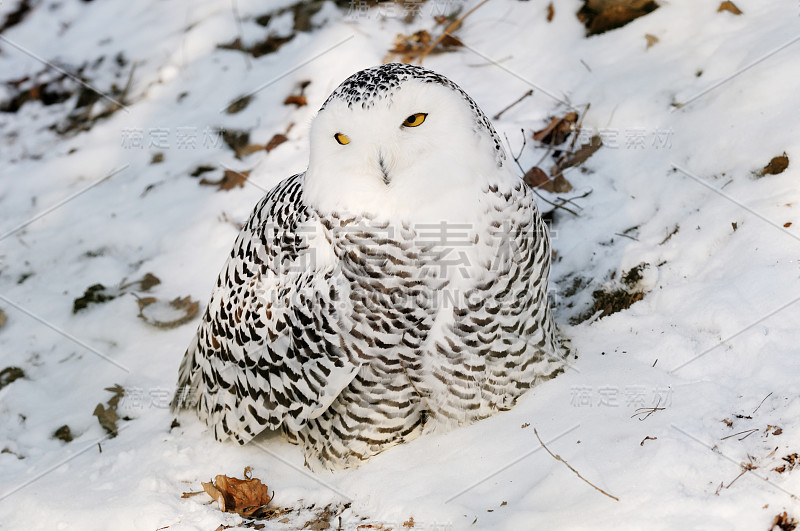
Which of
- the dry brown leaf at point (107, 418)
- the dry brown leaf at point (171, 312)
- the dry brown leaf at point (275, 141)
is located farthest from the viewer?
the dry brown leaf at point (275, 141)

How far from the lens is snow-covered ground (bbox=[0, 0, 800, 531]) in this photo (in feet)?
8.79

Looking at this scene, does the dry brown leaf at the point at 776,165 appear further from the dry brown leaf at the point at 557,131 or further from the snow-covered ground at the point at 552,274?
the dry brown leaf at the point at 557,131

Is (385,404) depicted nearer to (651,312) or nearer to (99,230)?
(651,312)

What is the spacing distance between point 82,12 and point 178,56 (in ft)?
3.80

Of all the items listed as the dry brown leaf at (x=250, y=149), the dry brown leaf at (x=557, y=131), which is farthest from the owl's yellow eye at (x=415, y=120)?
the dry brown leaf at (x=250, y=149)

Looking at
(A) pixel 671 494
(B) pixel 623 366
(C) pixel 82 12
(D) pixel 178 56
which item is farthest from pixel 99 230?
(A) pixel 671 494

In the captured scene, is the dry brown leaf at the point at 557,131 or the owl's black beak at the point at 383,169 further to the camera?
the dry brown leaf at the point at 557,131

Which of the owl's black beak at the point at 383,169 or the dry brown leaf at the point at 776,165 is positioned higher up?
the owl's black beak at the point at 383,169

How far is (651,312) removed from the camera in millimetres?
3373

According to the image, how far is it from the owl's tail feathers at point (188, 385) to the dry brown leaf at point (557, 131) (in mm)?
2394

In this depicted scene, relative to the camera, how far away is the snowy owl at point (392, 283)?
2.64m

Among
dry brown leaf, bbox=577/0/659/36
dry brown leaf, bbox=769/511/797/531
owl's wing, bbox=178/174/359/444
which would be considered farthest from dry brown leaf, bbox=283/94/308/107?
dry brown leaf, bbox=769/511/797/531

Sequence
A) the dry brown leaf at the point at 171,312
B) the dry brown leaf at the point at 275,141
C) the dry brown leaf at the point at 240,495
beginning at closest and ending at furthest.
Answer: the dry brown leaf at the point at 240,495
the dry brown leaf at the point at 171,312
the dry brown leaf at the point at 275,141

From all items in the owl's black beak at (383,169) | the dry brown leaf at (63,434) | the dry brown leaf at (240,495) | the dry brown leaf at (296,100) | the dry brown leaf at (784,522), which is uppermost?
the owl's black beak at (383,169)
